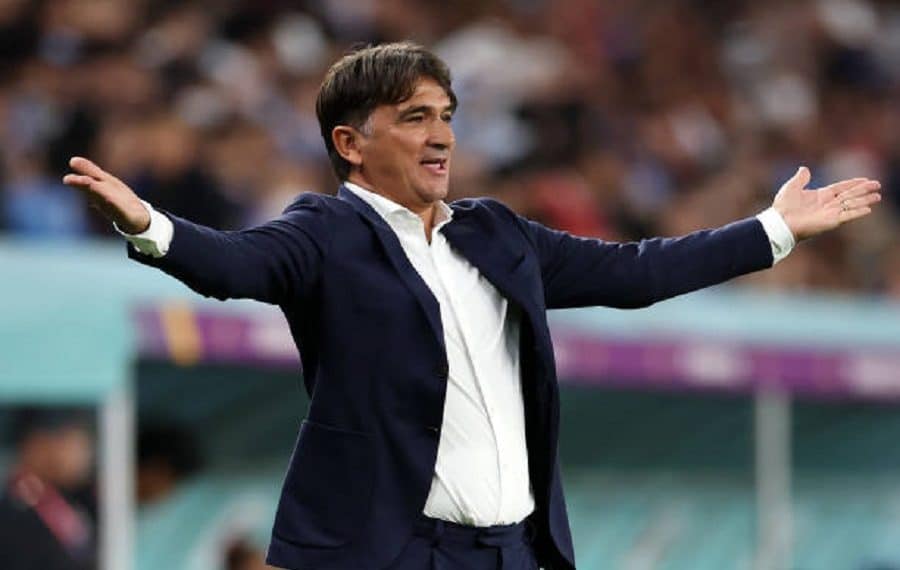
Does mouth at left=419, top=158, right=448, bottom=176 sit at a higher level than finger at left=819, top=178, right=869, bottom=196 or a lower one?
lower

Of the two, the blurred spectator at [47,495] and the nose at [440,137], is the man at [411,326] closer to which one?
the nose at [440,137]

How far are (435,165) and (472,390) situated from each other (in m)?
0.48

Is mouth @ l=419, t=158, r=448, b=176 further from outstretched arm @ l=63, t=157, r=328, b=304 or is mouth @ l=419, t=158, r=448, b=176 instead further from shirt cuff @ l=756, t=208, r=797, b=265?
shirt cuff @ l=756, t=208, r=797, b=265

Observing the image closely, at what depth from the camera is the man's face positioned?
462 cm

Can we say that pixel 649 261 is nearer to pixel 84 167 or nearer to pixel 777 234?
pixel 777 234

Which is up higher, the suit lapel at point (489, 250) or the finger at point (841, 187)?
the finger at point (841, 187)

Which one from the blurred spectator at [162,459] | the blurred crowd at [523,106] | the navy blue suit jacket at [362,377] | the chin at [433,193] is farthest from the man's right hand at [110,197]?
the blurred crowd at [523,106]

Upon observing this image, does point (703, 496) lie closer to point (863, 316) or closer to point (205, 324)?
point (863, 316)

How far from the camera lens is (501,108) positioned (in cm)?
1223

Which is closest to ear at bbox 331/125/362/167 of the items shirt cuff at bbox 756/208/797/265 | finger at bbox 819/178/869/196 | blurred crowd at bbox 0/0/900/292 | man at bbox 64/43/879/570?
man at bbox 64/43/879/570

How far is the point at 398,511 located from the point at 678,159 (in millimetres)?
9109

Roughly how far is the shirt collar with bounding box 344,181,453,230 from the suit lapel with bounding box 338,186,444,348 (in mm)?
15

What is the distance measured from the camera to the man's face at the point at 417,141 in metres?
4.62

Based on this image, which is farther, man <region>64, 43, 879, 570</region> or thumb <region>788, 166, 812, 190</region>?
thumb <region>788, 166, 812, 190</region>
